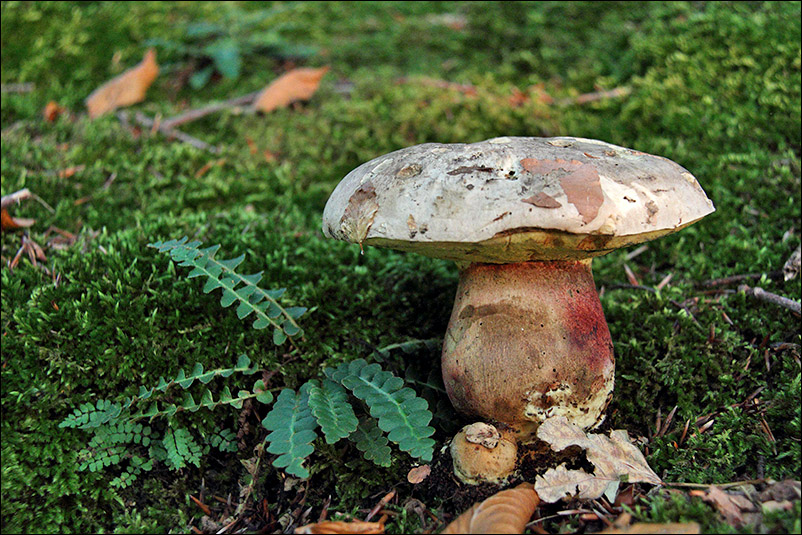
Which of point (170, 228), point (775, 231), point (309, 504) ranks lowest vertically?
point (309, 504)

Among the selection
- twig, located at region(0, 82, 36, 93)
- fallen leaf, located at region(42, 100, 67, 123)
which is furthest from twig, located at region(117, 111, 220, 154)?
twig, located at region(0, 82, 36, 93)

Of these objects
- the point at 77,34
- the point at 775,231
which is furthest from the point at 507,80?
the point at 77,34

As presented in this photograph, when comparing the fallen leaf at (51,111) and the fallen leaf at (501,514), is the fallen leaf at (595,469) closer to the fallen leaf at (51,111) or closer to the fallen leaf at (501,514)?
the fallen leaf at (501,514)

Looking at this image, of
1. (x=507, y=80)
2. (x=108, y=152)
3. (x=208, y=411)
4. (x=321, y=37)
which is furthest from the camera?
(x=321, y=37)

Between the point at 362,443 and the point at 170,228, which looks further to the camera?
the point at 170,228

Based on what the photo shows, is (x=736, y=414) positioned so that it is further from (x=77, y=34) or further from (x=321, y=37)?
(x=77, y=34)

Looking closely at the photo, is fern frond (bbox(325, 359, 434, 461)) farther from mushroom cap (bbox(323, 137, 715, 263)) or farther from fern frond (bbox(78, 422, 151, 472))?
fern frond (bbox(78, 422, 151, 472))
